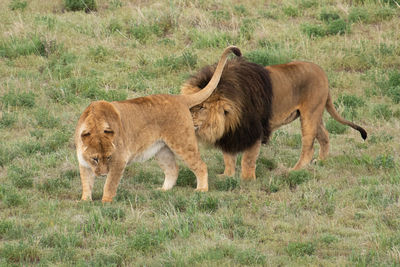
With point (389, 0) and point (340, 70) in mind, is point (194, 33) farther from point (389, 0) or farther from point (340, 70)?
point (389, 0)

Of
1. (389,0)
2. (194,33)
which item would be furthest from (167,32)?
(389,0)

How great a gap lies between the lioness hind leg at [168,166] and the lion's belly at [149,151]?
0.19 m

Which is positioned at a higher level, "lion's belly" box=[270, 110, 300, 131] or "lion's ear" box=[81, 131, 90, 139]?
"lion's ear" box=[81, 131, 90, 139]

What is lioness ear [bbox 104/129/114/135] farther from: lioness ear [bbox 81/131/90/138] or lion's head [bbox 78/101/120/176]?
lioness ear [bbox 81/131/90/138]

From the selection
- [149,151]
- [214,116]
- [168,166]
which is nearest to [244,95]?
[214,116]

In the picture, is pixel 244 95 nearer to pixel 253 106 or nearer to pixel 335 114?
pixel 253 106

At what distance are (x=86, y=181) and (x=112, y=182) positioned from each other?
26 cm

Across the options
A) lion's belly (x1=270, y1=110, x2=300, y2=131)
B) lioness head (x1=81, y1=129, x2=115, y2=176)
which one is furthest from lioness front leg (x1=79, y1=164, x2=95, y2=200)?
lion's belly (x1=270, y1=110, x2=300, y2=131)

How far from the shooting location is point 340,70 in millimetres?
11062

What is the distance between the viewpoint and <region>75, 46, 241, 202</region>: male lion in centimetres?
591

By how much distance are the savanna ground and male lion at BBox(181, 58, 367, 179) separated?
349 mm

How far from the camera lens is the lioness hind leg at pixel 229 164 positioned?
740 centimetres

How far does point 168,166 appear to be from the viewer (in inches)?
275

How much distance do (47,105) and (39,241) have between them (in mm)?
4590
